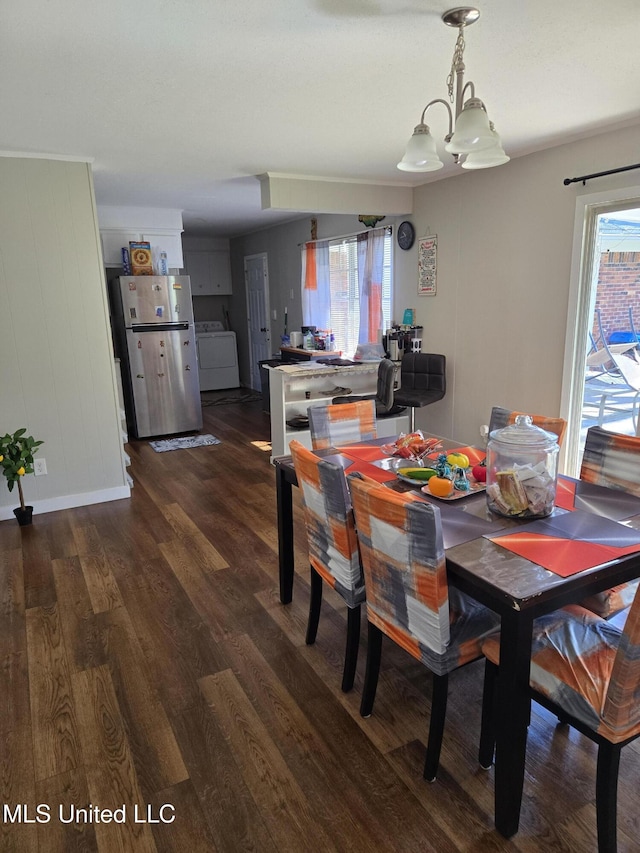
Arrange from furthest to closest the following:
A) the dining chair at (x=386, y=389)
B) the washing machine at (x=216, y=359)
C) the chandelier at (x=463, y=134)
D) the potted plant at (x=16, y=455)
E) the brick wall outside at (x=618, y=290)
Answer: the washing machine at (x=216, y=359), the dining chair at (x=386, y=389), the potted plant at (x=16, y=455), the brick wall outside at (x=618, y=290), the chandelier at (x=463, y=134)

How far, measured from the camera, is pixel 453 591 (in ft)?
6.09

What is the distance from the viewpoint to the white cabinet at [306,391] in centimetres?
478

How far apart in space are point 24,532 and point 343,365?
9.50 ft

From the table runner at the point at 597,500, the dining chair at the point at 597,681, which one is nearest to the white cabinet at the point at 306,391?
the table runner at the point at 597,500

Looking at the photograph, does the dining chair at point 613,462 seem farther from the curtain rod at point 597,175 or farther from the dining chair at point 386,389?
the dining chair at point 386,389

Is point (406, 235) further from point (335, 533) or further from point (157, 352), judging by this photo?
point (335, 533)

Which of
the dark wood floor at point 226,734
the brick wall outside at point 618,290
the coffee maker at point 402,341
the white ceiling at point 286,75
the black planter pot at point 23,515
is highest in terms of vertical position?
the white ceiling at point 286,75

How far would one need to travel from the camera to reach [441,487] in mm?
2018

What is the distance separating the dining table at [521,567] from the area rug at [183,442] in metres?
4.21

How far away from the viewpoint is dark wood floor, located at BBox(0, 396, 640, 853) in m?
1.58

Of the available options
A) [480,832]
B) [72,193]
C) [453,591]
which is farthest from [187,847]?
[72,193]

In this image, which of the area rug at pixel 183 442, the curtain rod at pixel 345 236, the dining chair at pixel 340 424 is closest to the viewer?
the dining chair at pixel 340 424

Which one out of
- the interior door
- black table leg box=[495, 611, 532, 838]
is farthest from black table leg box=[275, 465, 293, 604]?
the interior door

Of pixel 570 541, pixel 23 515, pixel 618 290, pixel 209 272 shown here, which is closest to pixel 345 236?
pixel 618 290
